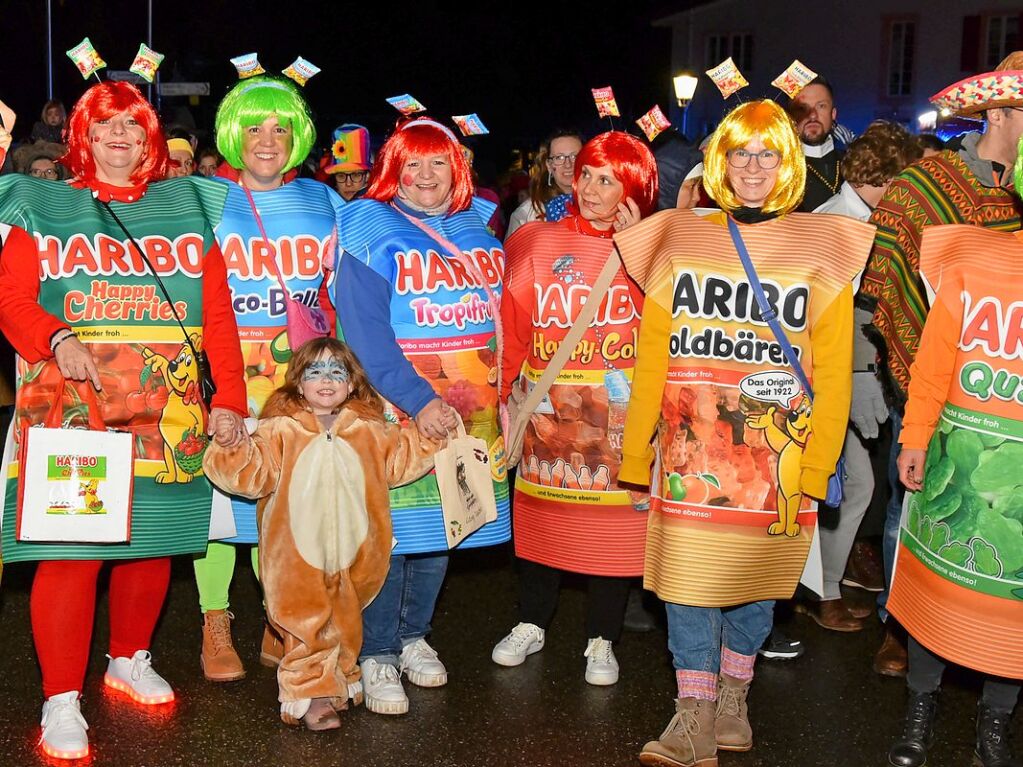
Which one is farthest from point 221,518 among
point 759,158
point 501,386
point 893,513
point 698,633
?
point 893,513

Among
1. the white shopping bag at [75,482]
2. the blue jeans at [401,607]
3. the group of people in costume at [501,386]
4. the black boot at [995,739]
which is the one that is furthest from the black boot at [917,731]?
the white shopping bag at [75,482]

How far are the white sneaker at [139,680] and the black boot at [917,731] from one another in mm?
2532

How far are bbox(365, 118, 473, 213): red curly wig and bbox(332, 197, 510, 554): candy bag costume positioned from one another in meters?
0.07

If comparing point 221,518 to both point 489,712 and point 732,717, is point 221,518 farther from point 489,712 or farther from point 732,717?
point 732,717

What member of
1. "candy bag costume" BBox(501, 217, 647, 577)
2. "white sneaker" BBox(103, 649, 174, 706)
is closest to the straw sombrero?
"candy bag costume" BBox(501, 217, 647, 577)

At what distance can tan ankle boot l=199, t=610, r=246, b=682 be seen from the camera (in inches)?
189

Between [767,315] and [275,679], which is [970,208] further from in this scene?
[275,679]

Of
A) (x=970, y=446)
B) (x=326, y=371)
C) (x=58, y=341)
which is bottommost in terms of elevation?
(x=970, y=446)

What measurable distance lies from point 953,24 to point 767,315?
2987cm

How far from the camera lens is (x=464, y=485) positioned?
15.1 ft

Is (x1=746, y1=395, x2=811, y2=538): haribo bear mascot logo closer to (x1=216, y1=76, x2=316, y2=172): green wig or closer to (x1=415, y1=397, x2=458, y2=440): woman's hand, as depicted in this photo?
(x1=415, y1=397, x2=458, y2=440): woman's hand

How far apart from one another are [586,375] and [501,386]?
1.16ft

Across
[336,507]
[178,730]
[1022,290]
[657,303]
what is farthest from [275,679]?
[1022,290]

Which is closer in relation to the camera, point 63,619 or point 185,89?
point 63,619
